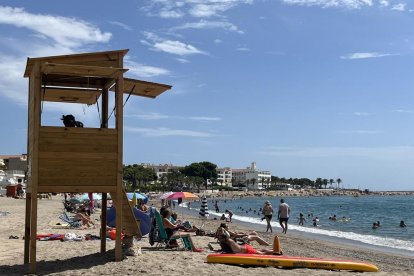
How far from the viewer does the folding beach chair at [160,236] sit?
11969mm

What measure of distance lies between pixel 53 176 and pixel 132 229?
193 cm

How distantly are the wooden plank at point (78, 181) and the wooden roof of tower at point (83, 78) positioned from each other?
1.90 m

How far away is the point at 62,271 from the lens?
8945 mm

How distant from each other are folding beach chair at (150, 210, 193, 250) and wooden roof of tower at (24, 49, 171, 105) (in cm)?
316

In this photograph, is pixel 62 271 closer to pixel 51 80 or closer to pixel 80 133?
pixel 80 133

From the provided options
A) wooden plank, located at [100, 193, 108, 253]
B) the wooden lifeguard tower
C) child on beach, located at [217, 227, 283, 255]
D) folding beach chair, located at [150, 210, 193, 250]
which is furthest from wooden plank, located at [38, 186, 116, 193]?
folding beach chair, located at [150, 210, 193, 250]

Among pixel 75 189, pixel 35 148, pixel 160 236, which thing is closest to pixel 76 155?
pixel 75 189

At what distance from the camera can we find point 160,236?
1222 cm

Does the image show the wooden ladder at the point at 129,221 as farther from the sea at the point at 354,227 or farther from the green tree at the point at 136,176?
the green tree at the point at 136,176

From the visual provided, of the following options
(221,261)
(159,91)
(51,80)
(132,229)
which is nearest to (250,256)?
(221,261)

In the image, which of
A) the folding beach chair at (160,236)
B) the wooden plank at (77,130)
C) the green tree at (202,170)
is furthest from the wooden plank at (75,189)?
the green tree at (202,170)

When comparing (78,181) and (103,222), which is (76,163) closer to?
(78,181)

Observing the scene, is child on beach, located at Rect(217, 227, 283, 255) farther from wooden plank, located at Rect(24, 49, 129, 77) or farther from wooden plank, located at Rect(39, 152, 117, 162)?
wooden plank, located at Rect(24, 49, 129, 77)

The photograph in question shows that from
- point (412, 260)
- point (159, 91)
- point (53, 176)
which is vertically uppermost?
point (159, 91)
